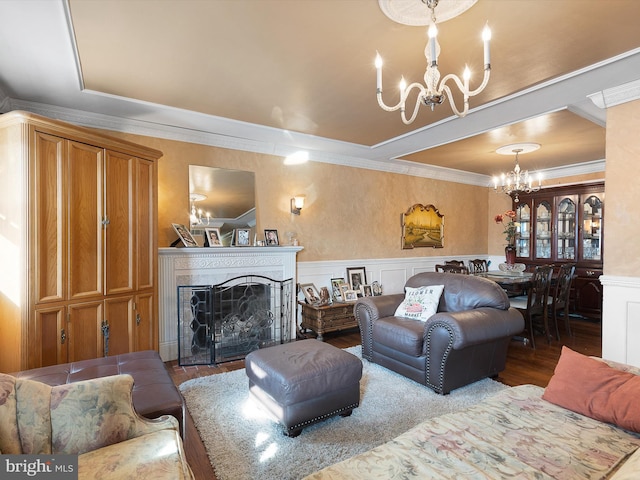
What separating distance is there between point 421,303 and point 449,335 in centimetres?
73

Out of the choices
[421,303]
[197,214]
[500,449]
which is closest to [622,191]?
[421,303]

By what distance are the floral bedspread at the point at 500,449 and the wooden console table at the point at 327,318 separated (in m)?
2.76

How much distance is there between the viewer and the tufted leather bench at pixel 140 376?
170 cm

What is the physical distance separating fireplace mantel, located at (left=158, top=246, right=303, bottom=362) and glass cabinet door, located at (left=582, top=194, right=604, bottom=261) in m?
4.98

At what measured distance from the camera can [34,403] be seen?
1.29 meters

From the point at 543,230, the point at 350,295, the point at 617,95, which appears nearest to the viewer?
the point at 617,95

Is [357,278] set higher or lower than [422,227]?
lower

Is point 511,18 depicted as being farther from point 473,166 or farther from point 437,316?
point 473,166

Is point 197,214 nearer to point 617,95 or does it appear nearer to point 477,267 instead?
point 617,95

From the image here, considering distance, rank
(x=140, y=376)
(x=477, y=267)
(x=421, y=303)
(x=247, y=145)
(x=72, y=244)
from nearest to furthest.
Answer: (x=140, y=376) < (x=72, y=244) < (x=421, y=303) < (x=247, y=145) < (x=477, y=267)

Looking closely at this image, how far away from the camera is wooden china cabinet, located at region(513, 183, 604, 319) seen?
545 centimetres

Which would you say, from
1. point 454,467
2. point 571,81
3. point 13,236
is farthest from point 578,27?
point 13,236

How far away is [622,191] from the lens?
2822 mm

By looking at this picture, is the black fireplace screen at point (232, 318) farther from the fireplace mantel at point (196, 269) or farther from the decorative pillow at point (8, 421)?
the decorative pillow at point (8, 421)
